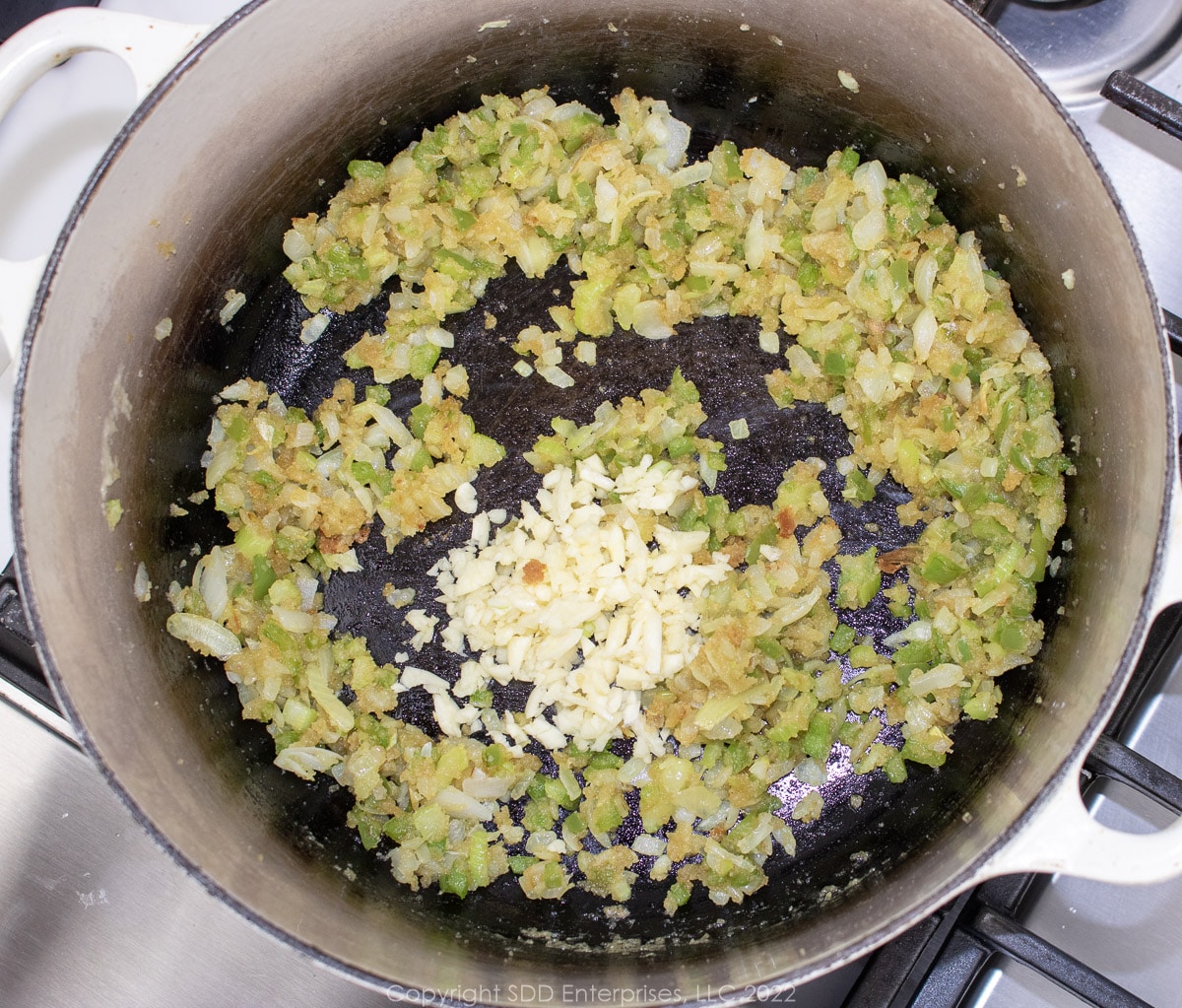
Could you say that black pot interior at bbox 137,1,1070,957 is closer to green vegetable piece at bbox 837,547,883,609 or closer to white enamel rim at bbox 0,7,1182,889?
green vegetable piece at bbox 837,547,883,609

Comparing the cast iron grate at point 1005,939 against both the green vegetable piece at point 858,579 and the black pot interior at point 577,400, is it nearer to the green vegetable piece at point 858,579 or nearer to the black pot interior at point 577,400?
the black pot interior at point 577,400

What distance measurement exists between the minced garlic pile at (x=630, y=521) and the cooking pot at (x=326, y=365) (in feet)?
0.18

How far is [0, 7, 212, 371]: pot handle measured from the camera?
133cm

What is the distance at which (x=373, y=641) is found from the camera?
174cm

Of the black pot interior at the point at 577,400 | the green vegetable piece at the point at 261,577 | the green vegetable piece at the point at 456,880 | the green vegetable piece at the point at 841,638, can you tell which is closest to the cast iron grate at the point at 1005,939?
the black pot interior at the point at 577,400

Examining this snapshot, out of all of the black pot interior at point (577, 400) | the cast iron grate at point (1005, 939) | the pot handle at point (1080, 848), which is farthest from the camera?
the black pot interior at point (577, 400)

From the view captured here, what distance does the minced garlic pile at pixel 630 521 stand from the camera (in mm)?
1651

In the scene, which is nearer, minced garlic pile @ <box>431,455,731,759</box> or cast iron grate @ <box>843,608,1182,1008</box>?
cast iron grate @ <box>843,608,1182,1008</box>

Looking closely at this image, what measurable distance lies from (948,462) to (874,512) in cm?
15

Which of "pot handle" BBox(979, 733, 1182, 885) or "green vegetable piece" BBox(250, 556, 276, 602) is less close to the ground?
"pot handle" BBox(979, 733, 1182, 885)

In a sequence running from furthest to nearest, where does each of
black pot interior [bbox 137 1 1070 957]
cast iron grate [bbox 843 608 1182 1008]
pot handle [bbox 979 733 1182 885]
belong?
black pot interior [bbox 137 1 1070 957] → cast iron grate [bbox 843 608 1182 1008] → pot handle [bbox 979 733 1182 885]

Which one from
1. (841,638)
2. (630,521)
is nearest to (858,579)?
(841,638)

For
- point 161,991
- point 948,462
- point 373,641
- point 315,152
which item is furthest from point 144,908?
point 948,462

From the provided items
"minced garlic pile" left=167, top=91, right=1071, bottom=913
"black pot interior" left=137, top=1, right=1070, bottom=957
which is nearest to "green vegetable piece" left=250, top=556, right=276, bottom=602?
"minced garlic pile" left=167, top=91, right=1071, bottom=913
